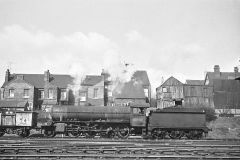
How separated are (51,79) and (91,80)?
7303 millimetres

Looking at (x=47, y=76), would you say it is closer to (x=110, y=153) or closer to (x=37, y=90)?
(x=37, y=90)

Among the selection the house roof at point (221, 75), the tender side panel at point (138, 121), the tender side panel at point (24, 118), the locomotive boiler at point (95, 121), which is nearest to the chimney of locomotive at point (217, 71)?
the house roof at point (221, 75)

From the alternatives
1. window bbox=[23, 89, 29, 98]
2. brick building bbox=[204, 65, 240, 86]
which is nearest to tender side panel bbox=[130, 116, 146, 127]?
window bbox=[23, 89, 29, 98]

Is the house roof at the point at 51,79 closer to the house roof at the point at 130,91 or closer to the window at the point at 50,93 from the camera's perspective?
the window at the point at 50,93

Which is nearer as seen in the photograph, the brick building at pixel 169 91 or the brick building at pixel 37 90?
the brick building at pixel 37 90

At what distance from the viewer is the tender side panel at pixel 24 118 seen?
22.7 meters

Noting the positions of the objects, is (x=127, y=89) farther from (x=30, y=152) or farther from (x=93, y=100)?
(x=30, y=152)

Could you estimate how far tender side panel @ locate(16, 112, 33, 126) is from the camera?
2270 cm

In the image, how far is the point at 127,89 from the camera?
48656 mm

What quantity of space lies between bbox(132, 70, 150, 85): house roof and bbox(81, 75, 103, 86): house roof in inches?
281

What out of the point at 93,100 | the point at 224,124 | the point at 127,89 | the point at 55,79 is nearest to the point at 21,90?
the point at 55,79

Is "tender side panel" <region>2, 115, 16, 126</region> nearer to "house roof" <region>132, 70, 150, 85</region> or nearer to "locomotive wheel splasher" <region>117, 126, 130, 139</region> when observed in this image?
"locomotive wheel splasher" <region>117, 126, 130, 139</region>

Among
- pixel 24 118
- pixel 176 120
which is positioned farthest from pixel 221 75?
pixel 24 118

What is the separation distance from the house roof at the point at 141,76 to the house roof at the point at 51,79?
496 inches
